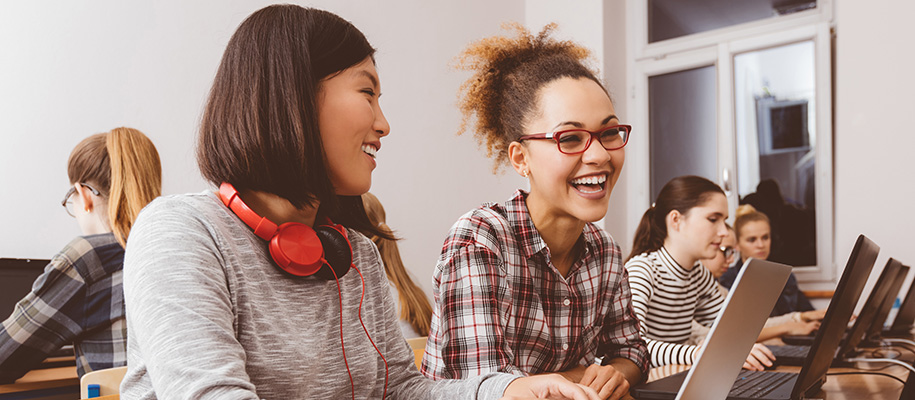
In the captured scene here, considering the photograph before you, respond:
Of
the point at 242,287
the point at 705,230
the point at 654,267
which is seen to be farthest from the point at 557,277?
the point at 705,230

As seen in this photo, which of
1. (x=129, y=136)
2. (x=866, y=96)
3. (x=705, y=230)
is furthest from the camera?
(x=866, y=96)

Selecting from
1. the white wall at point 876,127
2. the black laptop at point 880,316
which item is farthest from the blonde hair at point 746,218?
the black laptop at point 880,316

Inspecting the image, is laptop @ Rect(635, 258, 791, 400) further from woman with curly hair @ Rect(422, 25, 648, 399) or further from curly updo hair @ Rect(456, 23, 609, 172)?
curly updo hair @ Rect(456, 23, 609, 172)

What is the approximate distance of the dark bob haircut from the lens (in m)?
0.92

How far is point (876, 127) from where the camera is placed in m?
3.94

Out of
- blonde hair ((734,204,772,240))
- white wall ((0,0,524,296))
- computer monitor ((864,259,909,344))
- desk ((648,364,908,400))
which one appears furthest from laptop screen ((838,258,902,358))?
white wall ((0,0,524,296))

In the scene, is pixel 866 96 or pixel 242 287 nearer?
pixel 242 287

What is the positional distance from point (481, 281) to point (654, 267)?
1185mm

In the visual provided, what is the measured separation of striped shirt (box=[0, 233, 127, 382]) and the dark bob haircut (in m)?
1.34

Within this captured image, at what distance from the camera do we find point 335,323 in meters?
0.97

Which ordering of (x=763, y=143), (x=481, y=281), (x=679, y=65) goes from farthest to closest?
(x=679, y=65) → (x=763, y=143) → (x=481, y=281)

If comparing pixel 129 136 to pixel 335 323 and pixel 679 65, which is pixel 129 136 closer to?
pixel 335 323

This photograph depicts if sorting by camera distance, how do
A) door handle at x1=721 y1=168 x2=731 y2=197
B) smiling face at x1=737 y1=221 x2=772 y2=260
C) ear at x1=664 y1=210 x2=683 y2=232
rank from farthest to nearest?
1. door handle at x1=721 y1=168 x2=731 y2=197
2. smiling face at x1=737 y1=221 x2=772 y2=260
3. ear at x1=664 y1=210 x2=683 y2=232

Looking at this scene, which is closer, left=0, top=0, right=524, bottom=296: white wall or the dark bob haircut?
the dark bob haircut
